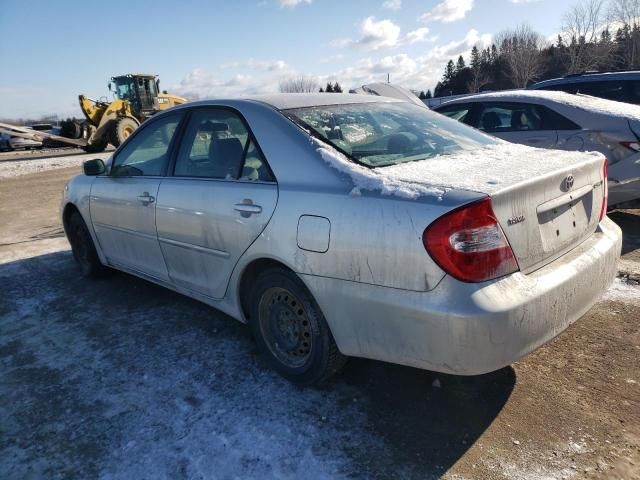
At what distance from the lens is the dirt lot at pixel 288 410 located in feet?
7.28

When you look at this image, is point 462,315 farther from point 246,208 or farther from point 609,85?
point 609,85

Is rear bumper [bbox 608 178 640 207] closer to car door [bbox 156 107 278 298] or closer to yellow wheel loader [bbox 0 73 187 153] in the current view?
car door [bbox 156 107 278 298]

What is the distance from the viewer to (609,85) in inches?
272

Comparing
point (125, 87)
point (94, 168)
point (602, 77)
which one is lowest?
point (94, 168)

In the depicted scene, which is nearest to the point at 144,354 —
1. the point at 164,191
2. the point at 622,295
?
the point at 164,191

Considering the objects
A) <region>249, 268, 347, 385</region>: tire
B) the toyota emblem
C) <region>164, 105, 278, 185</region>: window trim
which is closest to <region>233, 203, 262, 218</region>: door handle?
<region>164, 105, 278, 185</region>: window trim

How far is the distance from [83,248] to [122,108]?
19158mm

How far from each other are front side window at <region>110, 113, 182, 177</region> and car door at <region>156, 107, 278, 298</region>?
0.70ft

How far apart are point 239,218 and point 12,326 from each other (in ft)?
7.85

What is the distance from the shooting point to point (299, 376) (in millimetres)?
2809

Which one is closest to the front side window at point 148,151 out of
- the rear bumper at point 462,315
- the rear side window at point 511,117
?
the rear bumper at point 462,315

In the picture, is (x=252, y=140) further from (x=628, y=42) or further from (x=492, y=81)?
(x=492, y=81)

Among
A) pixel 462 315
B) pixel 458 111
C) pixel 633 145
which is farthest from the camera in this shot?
pixel 458 111

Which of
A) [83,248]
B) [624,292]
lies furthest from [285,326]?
[83,248]
